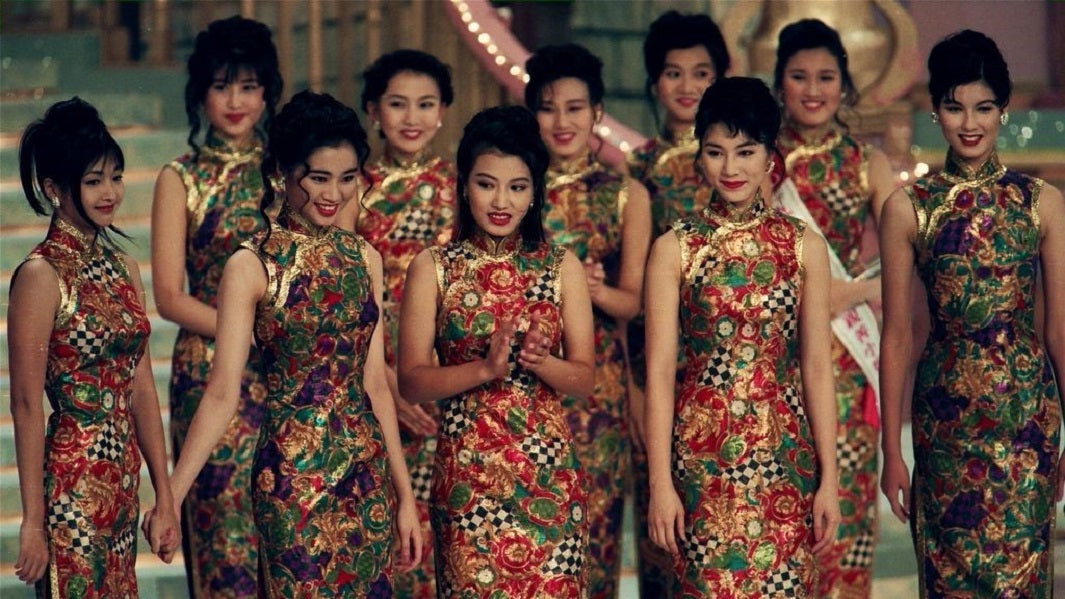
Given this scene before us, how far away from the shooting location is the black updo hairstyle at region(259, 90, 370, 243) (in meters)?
4.66

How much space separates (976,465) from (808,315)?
603 mm

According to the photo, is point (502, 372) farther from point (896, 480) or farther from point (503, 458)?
point (896, 480)

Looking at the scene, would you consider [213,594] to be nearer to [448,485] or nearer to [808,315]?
[448,485]

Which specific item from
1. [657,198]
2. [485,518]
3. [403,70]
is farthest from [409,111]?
[485,518]

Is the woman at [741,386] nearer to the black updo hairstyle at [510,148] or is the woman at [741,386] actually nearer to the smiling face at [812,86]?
the black updo hairstyle at [510,148]

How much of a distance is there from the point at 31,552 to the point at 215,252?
1.22 metres

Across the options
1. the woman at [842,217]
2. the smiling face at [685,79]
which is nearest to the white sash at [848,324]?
the woman at [842,217]

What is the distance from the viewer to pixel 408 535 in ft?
15.2

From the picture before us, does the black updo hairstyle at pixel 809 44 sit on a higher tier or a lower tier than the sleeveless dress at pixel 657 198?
higher

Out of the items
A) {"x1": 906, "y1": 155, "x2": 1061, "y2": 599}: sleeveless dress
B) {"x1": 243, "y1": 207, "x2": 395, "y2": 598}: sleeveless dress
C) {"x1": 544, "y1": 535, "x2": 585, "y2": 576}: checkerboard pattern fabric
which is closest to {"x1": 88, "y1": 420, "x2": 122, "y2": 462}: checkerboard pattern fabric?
{"x1": 243, "y1": 207, "x2": 395, "y2": 598}: sleeveless dress

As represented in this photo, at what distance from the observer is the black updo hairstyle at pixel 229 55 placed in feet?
18.3

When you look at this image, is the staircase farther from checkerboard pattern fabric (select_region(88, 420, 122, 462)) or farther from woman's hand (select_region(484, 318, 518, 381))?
woman's hand (select_region(484, 318, 518, 381))

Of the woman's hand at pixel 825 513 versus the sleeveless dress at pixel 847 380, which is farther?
the sleeveless dress at pixel 847 380

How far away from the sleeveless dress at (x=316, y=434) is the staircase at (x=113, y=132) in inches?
65.5
